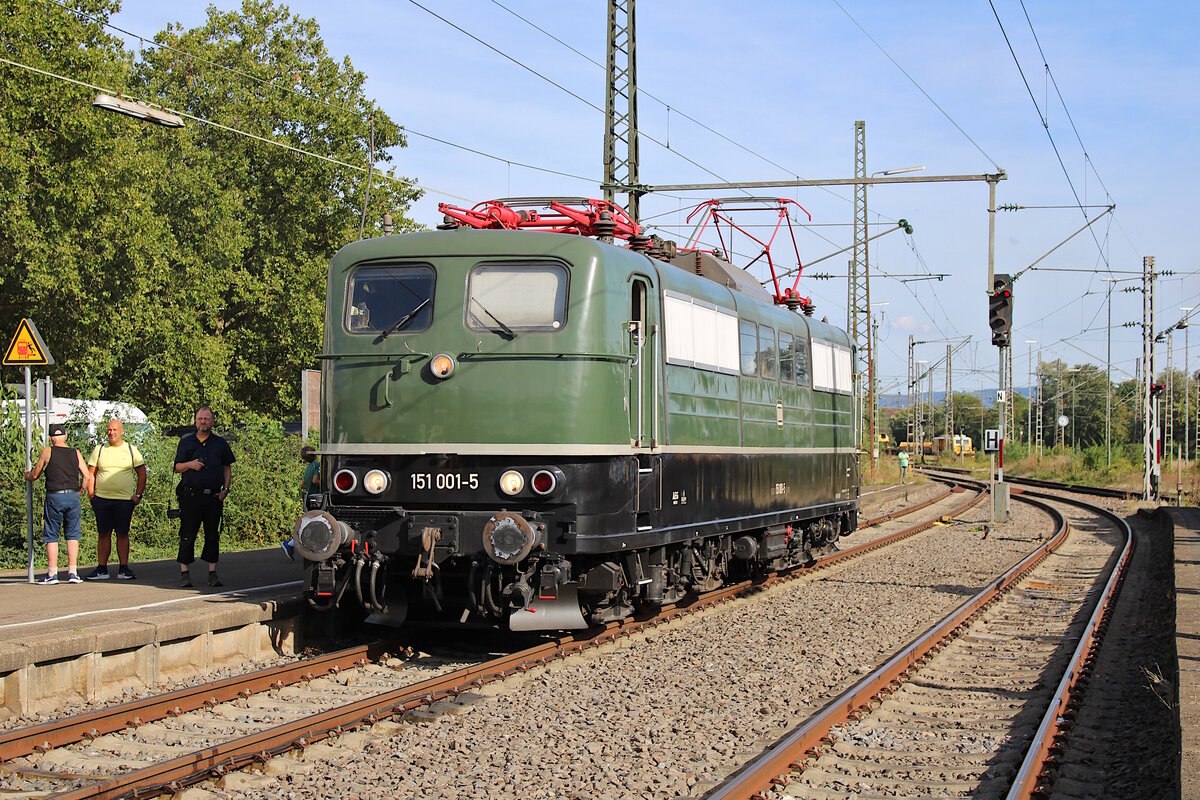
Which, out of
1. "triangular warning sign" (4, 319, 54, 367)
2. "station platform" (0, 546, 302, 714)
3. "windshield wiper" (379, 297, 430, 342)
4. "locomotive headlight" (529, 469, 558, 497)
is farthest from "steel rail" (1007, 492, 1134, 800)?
"triangular warning sign" (4, 319, 54, 367)

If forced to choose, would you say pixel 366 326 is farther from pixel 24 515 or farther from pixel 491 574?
pixel 24 515

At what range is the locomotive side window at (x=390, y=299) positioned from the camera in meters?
9.96

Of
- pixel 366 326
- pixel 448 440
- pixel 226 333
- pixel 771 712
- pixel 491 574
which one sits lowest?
pixel 771 712

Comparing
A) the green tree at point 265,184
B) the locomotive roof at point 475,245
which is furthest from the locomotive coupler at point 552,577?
the green tree at point 265,184

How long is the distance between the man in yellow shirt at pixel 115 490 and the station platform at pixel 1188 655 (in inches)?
363

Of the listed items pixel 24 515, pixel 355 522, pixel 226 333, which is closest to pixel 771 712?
pixel 355 522

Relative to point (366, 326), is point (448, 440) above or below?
below

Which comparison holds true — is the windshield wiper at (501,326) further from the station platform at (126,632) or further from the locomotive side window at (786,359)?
the locomotive side window at (786,359)

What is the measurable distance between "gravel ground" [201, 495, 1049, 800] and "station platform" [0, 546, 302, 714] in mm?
2156

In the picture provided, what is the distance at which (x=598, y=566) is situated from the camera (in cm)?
985

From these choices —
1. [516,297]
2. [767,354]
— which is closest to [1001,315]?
[767,354]

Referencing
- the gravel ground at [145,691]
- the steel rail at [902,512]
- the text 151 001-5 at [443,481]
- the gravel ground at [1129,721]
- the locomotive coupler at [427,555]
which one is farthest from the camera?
the steel rail at [902,512]

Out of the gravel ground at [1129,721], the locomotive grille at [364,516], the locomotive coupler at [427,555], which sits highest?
the locomotive grille at [364,516]

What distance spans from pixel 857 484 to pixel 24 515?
455 inches
